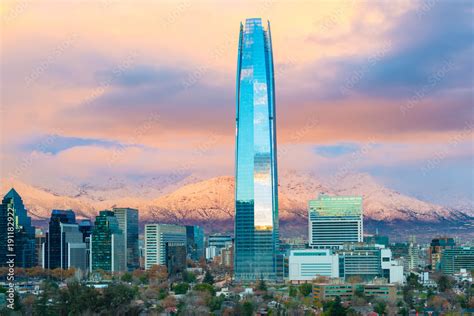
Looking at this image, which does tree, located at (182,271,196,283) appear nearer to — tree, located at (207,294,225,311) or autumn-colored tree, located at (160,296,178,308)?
tree, located at (207,294,225,311)

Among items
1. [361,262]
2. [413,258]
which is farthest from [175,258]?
[413,258]

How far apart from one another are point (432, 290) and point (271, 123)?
119 ft

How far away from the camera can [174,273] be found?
138625 millimetres

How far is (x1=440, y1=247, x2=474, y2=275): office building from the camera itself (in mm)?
155312

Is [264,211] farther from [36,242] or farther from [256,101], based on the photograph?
[36,242]

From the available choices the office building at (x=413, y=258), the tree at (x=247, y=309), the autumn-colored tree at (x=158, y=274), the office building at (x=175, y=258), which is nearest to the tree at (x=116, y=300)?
the tree at (x=247, y=309)

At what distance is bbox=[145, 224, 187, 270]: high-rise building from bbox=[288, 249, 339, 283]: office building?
2775 centimetres

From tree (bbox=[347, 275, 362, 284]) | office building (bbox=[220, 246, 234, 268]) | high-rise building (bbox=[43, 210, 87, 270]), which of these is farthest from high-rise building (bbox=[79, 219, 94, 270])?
tree (bbox=[347, 275, 362, 284])

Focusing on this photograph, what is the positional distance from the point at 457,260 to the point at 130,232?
4901 cm

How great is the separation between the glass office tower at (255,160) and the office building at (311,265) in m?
4.86

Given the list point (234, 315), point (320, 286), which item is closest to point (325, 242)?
point (320, 286)

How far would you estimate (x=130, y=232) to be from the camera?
161m

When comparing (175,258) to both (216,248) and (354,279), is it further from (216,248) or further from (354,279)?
(216,248)

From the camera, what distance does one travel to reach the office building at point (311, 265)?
133 metres
